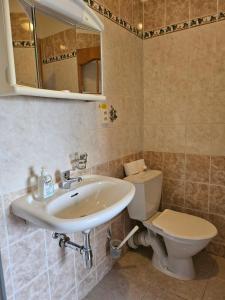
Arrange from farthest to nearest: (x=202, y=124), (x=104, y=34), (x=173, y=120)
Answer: (x=173, y=120) < (x=202, y=124) < (x=104, y=34)

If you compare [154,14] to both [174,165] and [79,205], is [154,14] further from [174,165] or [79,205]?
[79,205]

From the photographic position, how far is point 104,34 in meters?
1.50

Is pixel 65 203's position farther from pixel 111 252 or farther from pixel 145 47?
pixel 145 47

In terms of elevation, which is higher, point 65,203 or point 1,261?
point 65,203

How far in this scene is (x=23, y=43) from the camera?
920 millimetres

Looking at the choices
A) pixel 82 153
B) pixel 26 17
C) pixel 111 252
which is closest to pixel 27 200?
pixel 82 153

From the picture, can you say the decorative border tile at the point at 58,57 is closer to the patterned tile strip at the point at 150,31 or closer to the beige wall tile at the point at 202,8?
the patterned tile strip at the point at 150,31

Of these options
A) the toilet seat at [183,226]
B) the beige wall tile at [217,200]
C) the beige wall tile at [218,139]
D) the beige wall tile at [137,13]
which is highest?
the beige wall tile at [137,13]

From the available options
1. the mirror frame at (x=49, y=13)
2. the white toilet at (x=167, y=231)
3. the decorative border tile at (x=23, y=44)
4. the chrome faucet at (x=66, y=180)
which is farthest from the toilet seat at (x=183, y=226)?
the decorative border tile at (x=23, y=44)

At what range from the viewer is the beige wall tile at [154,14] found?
5.99 feet

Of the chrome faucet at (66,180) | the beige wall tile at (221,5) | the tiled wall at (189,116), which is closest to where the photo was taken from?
the chrome faucet at (66,180)

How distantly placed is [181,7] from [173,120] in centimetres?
92

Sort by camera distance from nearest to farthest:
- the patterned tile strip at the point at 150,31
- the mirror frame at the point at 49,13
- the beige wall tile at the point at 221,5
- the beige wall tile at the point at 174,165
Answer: the mirror frame at the point at 49,13 → the patterned tile strip at the point at 150,31 → the beige wall tile at the point at 221,5 → the beige wall tile at the point at 174,165

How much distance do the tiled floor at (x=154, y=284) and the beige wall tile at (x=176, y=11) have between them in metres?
2.04
